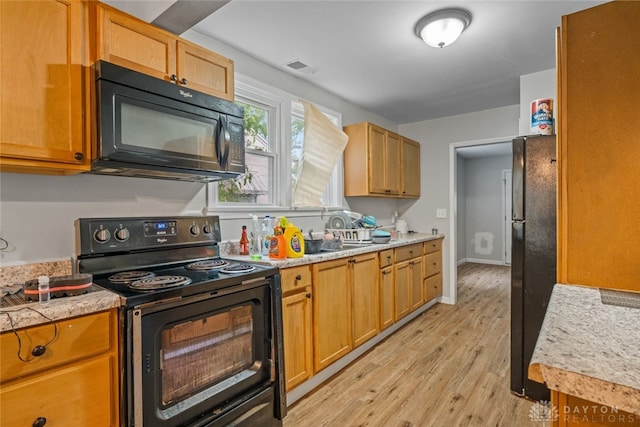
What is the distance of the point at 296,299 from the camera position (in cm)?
209

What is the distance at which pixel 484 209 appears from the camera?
721 cm

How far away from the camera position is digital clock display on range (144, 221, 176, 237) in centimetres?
186

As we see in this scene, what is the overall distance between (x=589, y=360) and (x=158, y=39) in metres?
2.13

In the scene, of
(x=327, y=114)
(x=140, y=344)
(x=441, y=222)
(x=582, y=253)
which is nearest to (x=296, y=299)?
(x=140, y=344)

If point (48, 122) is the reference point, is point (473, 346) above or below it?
below

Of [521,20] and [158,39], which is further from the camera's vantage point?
[521,20]

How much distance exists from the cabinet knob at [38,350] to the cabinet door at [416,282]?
3.02 metres

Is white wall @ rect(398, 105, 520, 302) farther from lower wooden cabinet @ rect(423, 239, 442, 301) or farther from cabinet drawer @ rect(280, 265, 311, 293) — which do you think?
cabinet drawer @ rect(280, 265, 311, 293)

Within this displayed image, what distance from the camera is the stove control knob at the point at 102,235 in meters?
1.66

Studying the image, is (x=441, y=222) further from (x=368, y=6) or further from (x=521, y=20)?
(x=368, y=6)

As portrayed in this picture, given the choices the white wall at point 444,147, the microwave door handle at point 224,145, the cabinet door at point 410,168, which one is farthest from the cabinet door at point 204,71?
the white wall at point 444,147

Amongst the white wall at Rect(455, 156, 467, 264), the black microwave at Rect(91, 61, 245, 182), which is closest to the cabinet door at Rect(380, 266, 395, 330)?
the black microwave at Rect(91, 61, 245, 182)

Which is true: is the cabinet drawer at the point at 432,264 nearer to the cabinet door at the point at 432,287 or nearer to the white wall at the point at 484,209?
the cabinet door at the point at 432,287

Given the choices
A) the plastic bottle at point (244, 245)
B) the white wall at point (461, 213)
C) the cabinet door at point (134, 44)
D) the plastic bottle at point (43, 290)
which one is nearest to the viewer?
the plastic bottle at point (43, 290)
